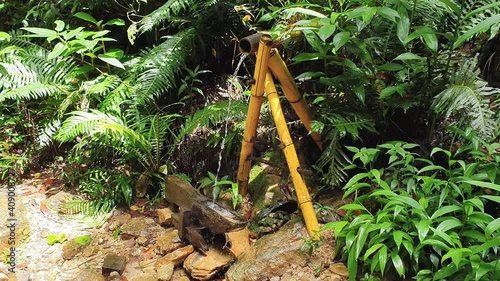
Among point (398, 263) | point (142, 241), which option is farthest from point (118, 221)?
point (398, 263)

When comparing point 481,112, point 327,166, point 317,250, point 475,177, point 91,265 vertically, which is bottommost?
point 91,265

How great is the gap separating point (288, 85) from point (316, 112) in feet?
0.92

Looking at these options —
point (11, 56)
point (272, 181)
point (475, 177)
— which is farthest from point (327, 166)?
point (11, 56)

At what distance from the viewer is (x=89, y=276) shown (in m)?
2.63

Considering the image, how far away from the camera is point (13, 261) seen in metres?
2.86

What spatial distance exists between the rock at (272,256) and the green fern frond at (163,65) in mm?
1604

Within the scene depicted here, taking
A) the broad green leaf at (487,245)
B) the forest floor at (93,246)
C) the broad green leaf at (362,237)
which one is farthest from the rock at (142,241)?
the broad green leaf at (487,245)

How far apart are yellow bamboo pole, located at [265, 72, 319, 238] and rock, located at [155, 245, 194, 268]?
81 centimetres

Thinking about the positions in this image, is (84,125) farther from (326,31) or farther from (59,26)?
(326,31)

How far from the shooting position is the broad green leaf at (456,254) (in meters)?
1.66

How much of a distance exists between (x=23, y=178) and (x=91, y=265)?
1.42 metres

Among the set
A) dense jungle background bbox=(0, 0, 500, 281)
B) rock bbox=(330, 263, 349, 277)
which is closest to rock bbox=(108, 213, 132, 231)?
dense jungle background bbox=(0, 0, 500, 281)

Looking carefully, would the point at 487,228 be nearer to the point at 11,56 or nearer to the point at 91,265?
the point at 91,265

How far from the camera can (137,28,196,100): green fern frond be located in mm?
3438
